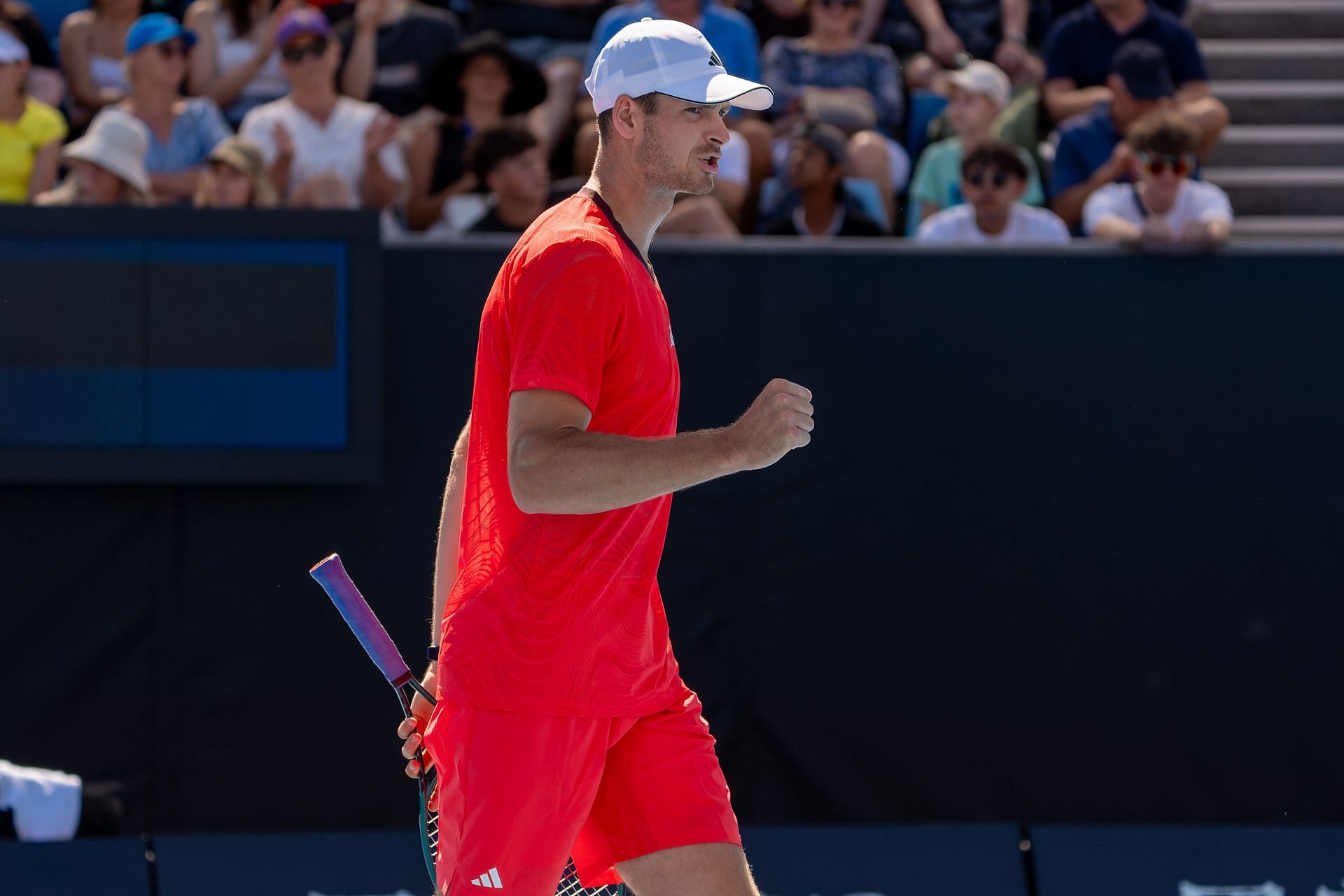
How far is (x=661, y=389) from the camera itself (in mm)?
2967

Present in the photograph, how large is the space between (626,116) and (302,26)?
182 inches

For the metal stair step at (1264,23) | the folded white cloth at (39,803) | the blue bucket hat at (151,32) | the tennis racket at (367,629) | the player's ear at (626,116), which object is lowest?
the folded white cloth at (39,803)

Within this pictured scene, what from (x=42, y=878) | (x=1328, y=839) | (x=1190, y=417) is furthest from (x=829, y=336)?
(x=42, y=878)

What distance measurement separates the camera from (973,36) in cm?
847

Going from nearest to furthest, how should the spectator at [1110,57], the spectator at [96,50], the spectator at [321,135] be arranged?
the spectator at [321,135]
the spectator at [1110,57]
the spectator at [96,50]

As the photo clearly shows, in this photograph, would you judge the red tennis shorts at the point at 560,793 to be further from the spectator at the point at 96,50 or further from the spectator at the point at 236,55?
the spectator at the point at 96,50

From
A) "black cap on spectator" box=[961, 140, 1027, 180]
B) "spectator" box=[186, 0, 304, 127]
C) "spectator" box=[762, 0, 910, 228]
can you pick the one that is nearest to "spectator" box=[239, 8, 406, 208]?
"spectator" box=[186, 0, 304, 127]

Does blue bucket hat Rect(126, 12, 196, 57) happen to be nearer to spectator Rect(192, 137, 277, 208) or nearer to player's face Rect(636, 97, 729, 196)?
spectator Rect(192, 137, 277, 208)

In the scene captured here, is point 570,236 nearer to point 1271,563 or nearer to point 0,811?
point 0,811

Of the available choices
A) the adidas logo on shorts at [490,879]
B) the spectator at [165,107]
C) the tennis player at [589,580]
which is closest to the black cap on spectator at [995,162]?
the spectator at [165,107]

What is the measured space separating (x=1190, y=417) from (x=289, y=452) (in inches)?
111

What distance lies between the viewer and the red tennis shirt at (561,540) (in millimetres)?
2861

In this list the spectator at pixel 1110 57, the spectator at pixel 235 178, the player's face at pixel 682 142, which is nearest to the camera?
the player's face at pixel 682 142

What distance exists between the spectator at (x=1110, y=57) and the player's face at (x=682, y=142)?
5.12 meters
